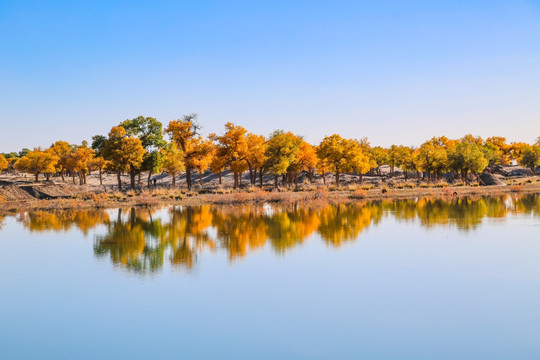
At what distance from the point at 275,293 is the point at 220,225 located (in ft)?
56.4

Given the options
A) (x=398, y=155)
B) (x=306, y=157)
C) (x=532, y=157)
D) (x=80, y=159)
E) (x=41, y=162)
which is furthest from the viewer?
(x=532, y=157)

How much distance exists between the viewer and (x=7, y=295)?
53.7 feet

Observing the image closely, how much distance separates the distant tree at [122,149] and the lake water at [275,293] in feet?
111

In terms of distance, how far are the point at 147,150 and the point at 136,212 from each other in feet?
79.5

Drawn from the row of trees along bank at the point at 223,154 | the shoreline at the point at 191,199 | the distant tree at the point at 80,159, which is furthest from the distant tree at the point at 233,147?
the distant tree at the point at 80,159

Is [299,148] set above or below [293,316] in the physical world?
above

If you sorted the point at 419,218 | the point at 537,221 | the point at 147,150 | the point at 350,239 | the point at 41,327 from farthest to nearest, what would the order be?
1. the point at 147,150
2. the point at 419,218
3. the point at 537,221
4. the point at 350,239
5. the point at 41,327

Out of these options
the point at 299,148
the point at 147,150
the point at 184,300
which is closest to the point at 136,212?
the point at 147,150

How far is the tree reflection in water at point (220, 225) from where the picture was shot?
23219mm

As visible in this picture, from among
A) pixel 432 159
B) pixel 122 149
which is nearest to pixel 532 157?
pixel 432 159

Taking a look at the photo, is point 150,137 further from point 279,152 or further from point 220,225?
point 220,225

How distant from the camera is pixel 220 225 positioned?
3241 cm

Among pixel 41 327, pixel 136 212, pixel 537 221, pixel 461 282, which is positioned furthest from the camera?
pixel 136 212

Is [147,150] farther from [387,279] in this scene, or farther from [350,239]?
[387,279]
